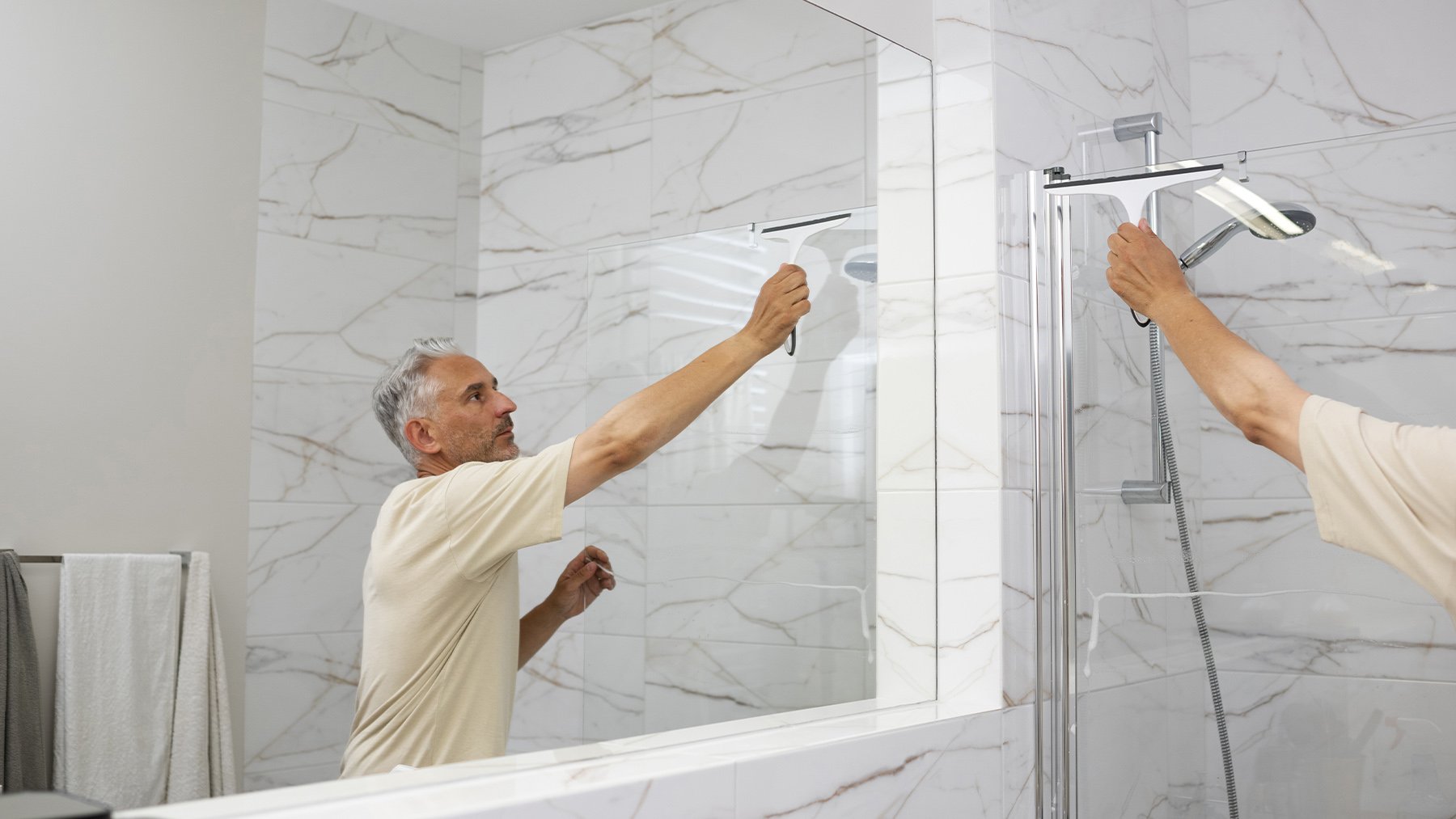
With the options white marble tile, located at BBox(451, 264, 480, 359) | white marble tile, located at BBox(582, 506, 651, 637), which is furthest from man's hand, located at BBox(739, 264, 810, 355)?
white marble tile, located at BBox(451, 264, 480, 359)

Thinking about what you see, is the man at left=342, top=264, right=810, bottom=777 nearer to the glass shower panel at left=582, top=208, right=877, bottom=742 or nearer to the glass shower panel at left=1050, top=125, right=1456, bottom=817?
the glass shower panel at left=582, top=208, right=877, bottom=742

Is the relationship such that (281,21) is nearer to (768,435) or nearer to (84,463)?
(84,463)

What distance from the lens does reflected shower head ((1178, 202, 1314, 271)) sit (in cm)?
159

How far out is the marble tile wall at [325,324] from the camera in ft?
8.51

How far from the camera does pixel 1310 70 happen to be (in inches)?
97.3

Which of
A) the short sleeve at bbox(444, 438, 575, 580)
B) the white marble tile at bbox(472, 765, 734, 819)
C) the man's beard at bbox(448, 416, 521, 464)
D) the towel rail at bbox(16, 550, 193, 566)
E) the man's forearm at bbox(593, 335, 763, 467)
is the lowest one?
the white marble tile at bbox(472, 765, 734, 819)

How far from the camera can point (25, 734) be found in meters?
1.99

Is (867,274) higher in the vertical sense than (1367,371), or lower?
higher

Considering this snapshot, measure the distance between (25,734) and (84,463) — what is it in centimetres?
49

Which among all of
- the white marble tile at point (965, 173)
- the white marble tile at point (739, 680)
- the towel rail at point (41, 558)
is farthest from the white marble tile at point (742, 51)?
the towel rail at point (41, 558)

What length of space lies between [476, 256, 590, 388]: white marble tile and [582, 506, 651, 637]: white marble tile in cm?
71

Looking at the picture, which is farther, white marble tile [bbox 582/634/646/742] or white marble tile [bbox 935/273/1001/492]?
white marble tile [bbox 582/634/646/742]

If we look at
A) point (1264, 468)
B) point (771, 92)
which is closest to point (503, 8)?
point (771, 92)

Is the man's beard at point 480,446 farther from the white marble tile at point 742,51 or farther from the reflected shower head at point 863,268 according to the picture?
the white marble tile at point 742,51
